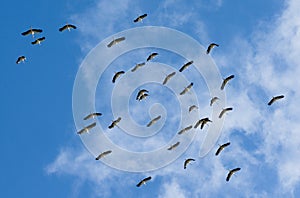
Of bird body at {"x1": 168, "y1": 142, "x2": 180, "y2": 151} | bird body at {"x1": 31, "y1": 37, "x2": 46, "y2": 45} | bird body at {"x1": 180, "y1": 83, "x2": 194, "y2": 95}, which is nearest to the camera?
bird body at {"x1": 31, "y1": 37, "x2": 46, "y2": 45}

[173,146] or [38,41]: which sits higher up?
[38,41]

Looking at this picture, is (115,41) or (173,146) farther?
(173,146)

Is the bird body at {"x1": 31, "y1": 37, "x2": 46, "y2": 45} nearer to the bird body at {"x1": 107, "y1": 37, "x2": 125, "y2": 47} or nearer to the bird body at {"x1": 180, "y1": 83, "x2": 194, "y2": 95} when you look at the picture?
the bird body at {"x1": 107, "y1": 37, "x2": 125, "y2": 47}

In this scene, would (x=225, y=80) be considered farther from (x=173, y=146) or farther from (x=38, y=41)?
(x=38, y=41)

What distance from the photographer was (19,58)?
170 metres

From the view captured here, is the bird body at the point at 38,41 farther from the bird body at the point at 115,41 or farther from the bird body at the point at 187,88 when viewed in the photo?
the bird body at the point at 187,88

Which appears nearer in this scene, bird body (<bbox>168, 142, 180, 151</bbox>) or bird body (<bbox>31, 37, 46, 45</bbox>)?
bird body (<bbox>31, 37, 46, 45</bbox>)

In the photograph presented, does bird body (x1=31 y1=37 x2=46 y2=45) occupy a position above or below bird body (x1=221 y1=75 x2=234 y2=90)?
above

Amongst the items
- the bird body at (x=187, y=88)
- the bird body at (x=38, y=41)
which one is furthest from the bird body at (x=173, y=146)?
the bird body at (x=38, y=41)

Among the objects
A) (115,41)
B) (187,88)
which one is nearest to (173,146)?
(187,88)

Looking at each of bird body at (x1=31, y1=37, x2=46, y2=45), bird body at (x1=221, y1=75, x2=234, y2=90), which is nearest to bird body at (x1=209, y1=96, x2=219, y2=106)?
bird body at (x1=221, y1=75, x2=234, y2=90)

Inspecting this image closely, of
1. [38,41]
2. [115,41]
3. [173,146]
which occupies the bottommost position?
[173,146]

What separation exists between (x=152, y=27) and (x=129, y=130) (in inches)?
536

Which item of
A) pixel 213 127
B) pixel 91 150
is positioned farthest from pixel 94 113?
pixel 213 127
